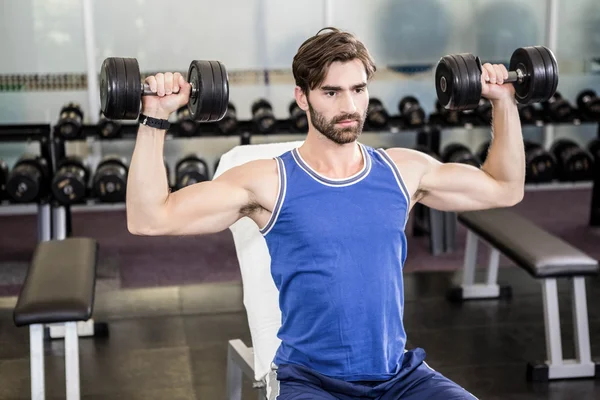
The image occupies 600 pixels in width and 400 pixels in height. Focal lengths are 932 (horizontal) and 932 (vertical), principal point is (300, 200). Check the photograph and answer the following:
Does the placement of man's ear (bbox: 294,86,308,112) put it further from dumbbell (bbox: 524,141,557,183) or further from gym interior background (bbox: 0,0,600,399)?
dumbbell (bbox: 524,141,557,183)

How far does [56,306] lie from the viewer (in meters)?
3.03

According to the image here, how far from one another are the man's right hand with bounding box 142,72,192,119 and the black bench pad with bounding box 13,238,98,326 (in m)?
1.05

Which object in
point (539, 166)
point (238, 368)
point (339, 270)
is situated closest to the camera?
point (339, 270)

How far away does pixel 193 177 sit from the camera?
4.88 m

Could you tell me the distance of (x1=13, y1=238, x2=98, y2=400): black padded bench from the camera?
9.89ft

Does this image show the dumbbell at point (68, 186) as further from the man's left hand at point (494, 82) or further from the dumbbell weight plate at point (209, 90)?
the man's left hand at point (494, 82)

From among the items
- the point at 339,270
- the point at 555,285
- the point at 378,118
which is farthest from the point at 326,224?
the point at 378,118

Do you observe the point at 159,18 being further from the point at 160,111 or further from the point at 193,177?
the point at 160,111

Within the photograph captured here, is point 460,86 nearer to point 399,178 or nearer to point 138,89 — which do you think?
point 399,178

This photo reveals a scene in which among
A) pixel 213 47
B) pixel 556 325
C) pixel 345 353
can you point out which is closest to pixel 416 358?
pixel 345 353

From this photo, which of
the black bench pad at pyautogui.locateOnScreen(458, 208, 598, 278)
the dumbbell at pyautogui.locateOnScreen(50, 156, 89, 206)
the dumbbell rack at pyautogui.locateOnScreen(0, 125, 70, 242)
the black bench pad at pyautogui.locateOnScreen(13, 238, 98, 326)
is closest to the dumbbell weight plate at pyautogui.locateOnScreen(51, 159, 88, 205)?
the dumbbell at pyautogui.locateOnScreen(50, 156, 89, 206)

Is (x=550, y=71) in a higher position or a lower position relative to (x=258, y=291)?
higher

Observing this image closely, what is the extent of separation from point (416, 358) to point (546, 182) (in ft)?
10.2

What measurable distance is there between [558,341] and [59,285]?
1.94m
